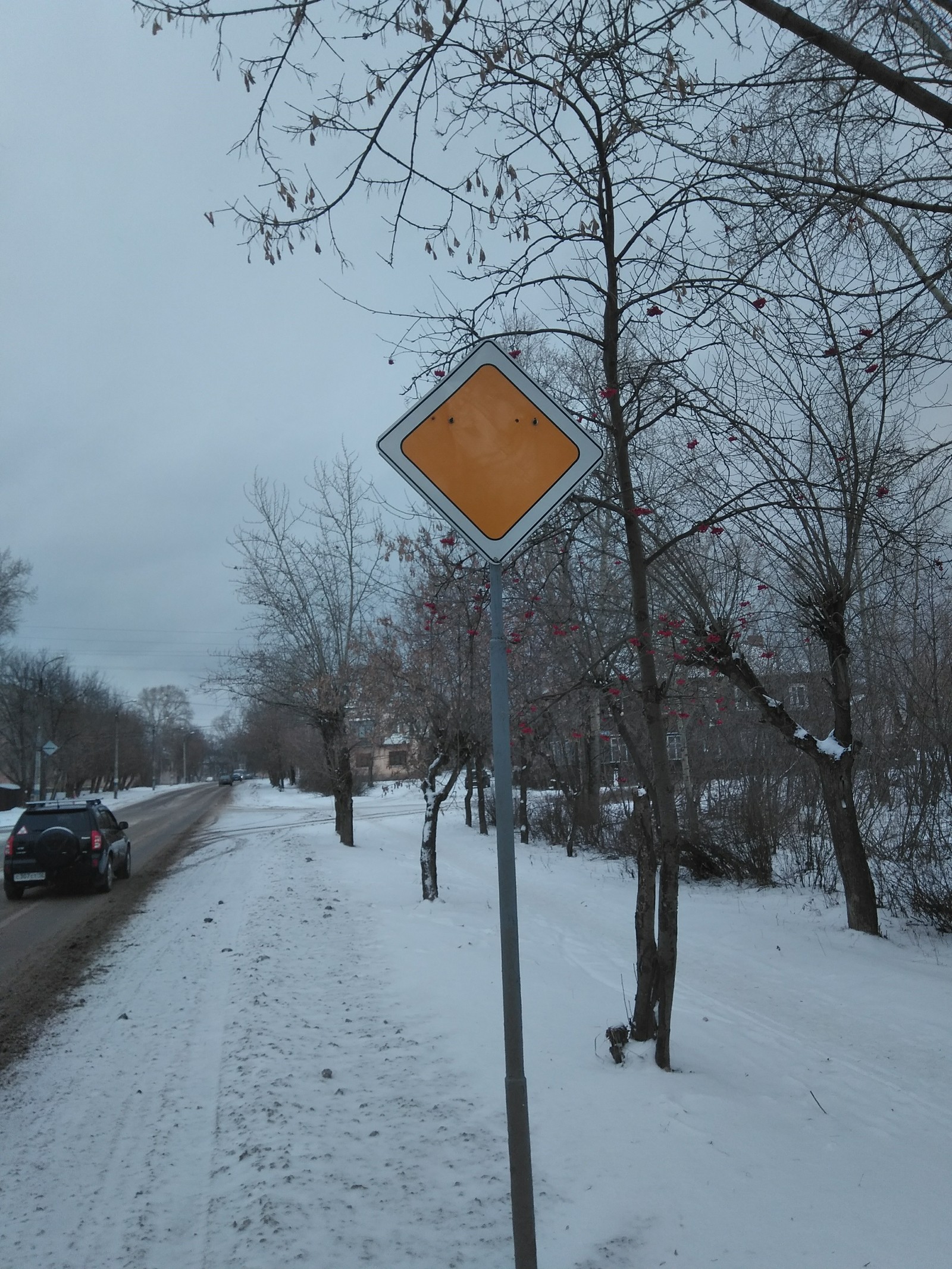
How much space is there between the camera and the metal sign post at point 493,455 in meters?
3.12

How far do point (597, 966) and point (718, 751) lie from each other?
10479 mm

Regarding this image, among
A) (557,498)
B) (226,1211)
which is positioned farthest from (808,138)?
(226,1211)

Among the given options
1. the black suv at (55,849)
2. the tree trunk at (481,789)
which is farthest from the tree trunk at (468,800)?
the black suv at (55,849)

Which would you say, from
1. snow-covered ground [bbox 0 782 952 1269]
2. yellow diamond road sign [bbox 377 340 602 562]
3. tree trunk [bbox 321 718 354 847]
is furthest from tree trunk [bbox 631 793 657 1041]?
tree trunk [bbox 321 718 354 847]

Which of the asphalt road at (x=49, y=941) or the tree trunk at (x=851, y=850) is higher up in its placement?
the tree trunk at (x=851, y=850)

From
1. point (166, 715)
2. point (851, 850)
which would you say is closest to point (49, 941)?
point (851, 850)

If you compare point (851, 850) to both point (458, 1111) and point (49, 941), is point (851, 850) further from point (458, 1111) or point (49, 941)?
point (49, 941)

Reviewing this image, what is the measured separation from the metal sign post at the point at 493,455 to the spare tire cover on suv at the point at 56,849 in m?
13.2

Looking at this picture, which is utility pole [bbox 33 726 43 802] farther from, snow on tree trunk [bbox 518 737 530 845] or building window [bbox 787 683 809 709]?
building window [bbox 787 683 809 709]

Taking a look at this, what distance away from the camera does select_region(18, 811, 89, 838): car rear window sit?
47.7 ft

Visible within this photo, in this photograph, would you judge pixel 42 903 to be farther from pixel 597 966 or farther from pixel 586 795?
pixel 586 795

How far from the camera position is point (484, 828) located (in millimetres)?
26781

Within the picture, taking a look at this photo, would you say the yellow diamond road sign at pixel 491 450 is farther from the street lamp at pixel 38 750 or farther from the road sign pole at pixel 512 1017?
the street lamp at pixel 38 750

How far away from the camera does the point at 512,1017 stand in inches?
109
